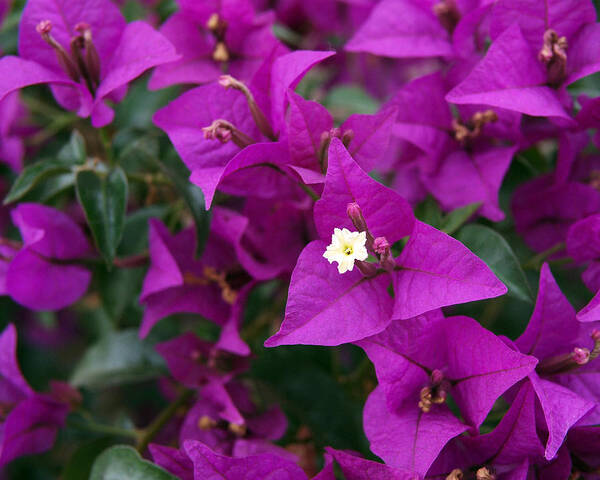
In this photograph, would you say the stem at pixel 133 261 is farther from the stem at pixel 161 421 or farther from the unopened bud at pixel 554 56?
the unopened bud at pixel 554 56

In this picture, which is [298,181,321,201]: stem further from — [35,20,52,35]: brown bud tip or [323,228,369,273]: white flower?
[35,20,52,35]: brown bud tip

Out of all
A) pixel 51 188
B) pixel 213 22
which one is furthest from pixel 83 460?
pixel 213 22

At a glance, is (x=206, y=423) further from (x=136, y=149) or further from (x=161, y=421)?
(x=136, y=149)

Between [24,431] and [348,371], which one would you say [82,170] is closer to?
[24,431]

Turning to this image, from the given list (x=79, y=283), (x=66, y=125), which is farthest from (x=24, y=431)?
(x=66, y=125)

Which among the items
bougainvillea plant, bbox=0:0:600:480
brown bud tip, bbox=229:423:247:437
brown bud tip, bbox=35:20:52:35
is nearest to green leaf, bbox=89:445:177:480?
bougainvillea plant, bbox=0:0:600:480

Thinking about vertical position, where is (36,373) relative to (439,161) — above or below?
below

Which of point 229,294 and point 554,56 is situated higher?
point 554,56
